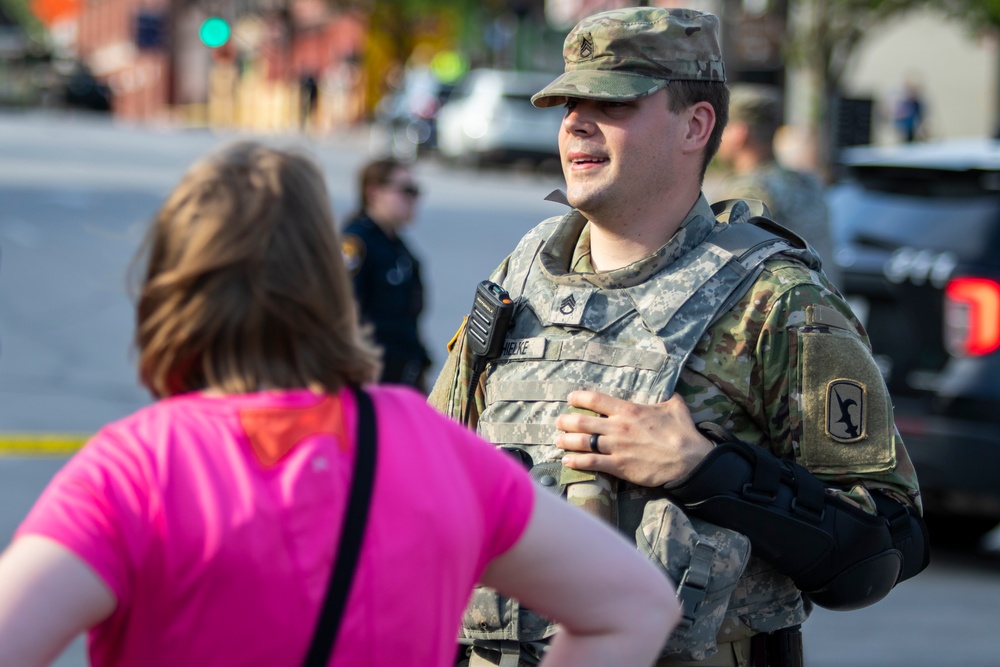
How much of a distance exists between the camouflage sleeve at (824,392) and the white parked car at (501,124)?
916 inches

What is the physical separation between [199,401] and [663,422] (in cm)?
97

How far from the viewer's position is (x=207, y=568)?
158 centimetres

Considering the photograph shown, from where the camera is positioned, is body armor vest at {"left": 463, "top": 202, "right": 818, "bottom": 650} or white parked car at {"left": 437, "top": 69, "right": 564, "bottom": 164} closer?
body armor vest at {"left": 463, "top": 202, "right": 818, "bottom": 650}

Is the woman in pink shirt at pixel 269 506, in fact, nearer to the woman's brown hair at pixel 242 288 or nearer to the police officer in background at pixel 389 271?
the woman's brown hair at pixel 242 288

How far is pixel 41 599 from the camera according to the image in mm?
1517

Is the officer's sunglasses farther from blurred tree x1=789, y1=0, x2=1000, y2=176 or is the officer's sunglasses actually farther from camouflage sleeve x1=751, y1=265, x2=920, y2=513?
blurred tree x1=789, y1=0, x2=1000, y2=176

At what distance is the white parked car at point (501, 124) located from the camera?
86.2ft

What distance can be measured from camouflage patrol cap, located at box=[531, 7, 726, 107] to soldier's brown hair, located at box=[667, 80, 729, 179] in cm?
1

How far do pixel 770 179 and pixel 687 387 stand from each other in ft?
12.2

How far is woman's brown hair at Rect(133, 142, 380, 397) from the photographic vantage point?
66.4 inches

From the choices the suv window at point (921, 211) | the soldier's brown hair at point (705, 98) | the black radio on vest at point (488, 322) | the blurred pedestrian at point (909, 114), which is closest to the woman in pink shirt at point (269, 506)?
the black radio on vest at point (488, 322)

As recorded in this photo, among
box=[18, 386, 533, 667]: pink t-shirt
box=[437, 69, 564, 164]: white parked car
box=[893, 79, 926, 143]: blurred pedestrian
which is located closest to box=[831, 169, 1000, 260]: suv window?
box=[18, 386, 533, 667]: pink t-shirt

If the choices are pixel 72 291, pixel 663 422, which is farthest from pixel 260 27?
pixel 663 422

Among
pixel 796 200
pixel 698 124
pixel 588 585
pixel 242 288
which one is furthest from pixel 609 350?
pixel 796 200
